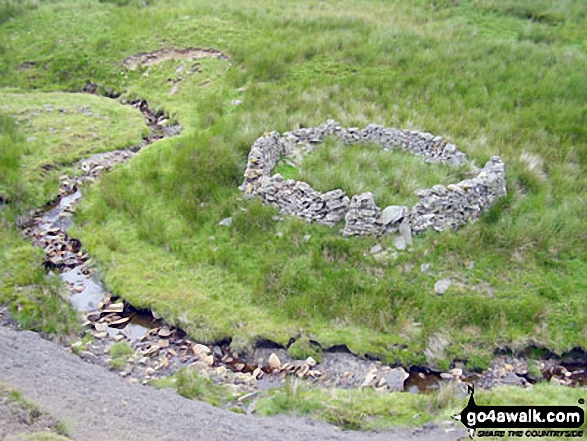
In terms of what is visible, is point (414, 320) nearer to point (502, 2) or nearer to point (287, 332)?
point (287, 332)

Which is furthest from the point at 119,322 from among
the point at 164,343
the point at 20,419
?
the point at 20,419

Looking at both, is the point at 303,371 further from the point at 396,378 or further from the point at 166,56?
the point at 166,56

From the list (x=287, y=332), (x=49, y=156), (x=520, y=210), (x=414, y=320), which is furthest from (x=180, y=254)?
(x=520, y=210)

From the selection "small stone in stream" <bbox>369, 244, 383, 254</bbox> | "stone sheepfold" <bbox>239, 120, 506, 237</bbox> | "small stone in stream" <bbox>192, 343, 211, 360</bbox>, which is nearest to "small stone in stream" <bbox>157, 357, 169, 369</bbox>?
"small stone in stream" <bbox>192, 343, 211, 360</bbox>

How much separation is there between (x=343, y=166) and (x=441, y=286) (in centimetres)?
433

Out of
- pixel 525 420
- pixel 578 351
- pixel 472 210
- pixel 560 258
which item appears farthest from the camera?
pixel 472 210

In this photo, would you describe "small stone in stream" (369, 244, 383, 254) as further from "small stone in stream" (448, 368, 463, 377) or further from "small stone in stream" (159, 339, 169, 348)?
"small stone in stream" (159, 339, 169, 348)

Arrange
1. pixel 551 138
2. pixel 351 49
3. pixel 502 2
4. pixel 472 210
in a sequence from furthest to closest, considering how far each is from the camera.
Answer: pixel 502 2, pixel 351 49, pixel 551 138, pixel 472 210

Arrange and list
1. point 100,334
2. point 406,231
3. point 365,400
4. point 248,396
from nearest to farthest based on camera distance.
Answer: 1. point 365,400
2. point 248,396
3. point 100,334
4. point 406,231

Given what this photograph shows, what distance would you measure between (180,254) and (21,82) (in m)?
13.4

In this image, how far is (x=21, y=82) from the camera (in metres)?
20.3

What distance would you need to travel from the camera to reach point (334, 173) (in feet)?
40.7

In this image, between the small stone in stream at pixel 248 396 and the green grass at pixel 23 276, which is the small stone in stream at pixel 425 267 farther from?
the green grass at pixel 23 276

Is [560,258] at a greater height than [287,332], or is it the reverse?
[560,258]
